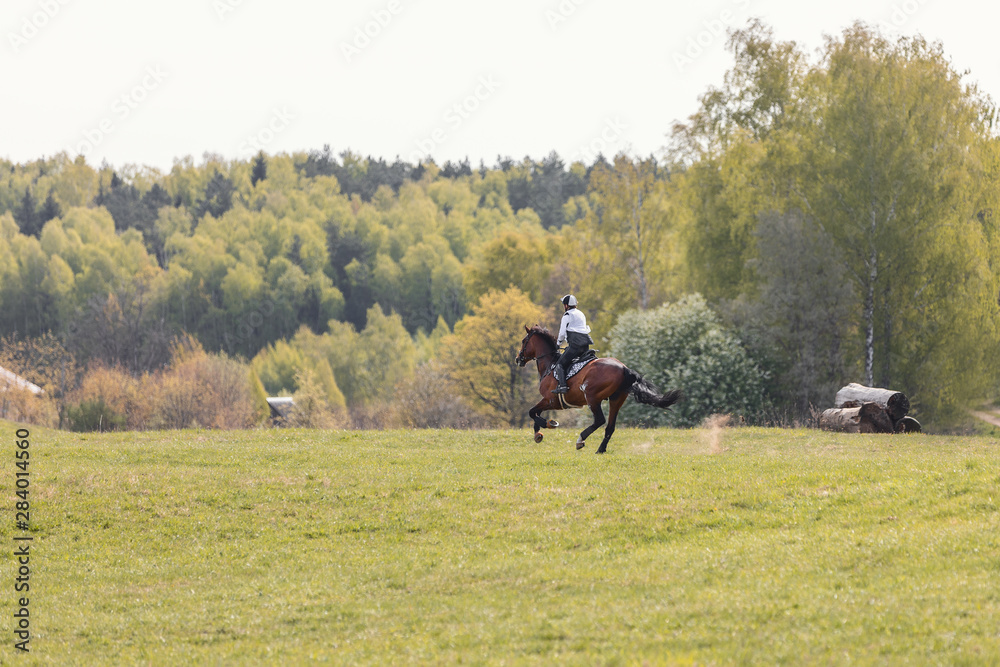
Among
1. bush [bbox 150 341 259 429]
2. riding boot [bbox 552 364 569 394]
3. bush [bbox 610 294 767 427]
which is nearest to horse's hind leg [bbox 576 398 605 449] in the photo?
riding boot [bbox 552 364 569 394]

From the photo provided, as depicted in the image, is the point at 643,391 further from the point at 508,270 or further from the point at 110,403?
the point at 508,270

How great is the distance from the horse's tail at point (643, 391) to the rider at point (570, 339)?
132cm

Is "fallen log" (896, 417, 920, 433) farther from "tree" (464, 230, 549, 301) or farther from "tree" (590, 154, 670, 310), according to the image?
"tree" (464, 230, 549, 301)

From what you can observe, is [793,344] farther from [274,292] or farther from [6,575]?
[274,292]

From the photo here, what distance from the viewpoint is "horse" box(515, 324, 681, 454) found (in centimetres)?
2156

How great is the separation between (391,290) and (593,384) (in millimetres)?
157652

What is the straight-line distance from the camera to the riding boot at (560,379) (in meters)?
22.0

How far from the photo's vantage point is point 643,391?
21891mm

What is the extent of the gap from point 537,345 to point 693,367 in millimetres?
17093

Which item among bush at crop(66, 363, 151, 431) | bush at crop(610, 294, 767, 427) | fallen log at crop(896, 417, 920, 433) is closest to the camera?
fallen log at crop(896, 417, 920, 433)

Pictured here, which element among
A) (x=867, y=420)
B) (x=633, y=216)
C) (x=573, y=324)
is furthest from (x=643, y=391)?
(x=633, y=216)

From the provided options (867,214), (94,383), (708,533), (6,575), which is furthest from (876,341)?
(94,383)

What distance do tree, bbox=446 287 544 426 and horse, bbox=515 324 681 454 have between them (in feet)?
149

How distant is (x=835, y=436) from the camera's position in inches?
1074
